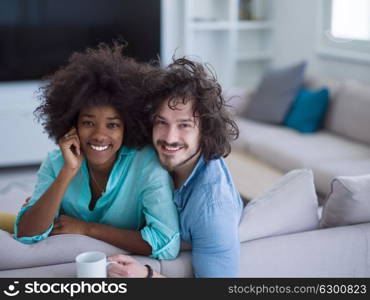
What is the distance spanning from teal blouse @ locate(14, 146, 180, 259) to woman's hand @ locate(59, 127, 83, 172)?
7cm

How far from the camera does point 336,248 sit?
5.57 feet

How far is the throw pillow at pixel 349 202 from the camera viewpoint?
5.78 feet

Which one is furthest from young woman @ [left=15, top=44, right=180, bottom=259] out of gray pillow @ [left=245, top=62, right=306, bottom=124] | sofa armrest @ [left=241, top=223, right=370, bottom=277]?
gray pillow @ [left=245, top=62, right=306, bottom=124]

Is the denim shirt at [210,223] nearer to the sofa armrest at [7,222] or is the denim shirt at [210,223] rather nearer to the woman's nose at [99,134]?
the woman's nose at [99,134]

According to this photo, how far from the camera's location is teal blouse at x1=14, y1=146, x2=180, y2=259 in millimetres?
1572

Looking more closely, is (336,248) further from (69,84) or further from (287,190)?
(69,84)

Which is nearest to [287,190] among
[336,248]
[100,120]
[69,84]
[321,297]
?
[336,248]

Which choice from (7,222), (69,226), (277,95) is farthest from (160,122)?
(277,95)

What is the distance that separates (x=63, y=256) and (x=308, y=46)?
13.1 ft

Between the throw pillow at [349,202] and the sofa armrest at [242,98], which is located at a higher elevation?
the throw pillow at [349,202]

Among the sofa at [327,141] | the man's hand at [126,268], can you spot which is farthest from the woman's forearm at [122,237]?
the sofa at [327,141]

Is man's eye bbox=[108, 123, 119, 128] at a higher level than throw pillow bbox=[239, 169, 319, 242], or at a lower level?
higher

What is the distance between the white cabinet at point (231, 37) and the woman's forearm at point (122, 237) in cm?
354

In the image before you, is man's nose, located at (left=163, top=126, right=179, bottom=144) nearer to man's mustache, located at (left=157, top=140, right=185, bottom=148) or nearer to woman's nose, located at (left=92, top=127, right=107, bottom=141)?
man's mustache, located at (left=157, top=140, right=185, bottom=148)
